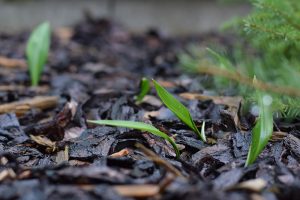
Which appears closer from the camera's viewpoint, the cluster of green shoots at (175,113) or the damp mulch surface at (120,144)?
the damp mulch surface at (120,144)

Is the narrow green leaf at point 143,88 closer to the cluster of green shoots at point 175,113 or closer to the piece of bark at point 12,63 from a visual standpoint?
the cluster of green shoots at point 175,113

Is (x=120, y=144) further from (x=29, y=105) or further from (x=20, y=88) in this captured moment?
(x=20, y=88)

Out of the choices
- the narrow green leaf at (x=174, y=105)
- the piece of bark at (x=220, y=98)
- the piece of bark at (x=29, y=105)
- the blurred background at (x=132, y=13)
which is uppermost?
the blurred background at (x=132, y=13)

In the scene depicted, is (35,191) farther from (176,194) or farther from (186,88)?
(186,88)

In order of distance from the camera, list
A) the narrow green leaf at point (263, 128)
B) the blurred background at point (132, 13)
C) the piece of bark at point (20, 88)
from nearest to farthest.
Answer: the narrow green leaf at point (263, 128), the piece of bark at point (20, 88), the blurred background at point (132, 13)

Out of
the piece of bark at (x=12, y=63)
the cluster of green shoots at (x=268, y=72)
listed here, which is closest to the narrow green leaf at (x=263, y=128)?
the cluster of green shoots at (x=268, y=72)

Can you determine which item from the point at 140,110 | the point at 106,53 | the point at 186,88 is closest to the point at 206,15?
the point at 106,53
